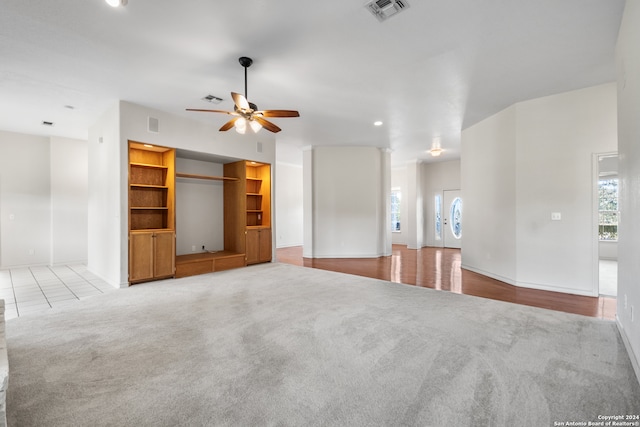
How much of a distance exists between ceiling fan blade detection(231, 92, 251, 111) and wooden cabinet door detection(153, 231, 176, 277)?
3.04 meters

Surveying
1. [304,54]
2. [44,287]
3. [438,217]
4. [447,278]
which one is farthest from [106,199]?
[438,217]

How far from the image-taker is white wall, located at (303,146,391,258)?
323 inches

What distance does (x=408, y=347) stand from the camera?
2648 mm

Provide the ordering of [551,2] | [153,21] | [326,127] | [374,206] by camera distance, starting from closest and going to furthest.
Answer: [551,2] < [153,21] < [326,127] < [374,206]

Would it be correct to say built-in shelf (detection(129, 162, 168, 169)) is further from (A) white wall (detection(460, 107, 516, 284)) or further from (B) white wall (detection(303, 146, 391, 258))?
(A) white wall (detection(460, 107, 516, 284))

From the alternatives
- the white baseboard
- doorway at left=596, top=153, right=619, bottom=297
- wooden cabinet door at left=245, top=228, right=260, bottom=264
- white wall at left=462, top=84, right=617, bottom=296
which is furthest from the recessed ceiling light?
doorway at left=596, top=153, right=619, bottom=297

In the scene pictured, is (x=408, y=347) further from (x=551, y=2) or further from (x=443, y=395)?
(x=551, y=2)

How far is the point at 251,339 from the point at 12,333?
97.7 inches

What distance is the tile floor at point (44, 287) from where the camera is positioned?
3.98 metres

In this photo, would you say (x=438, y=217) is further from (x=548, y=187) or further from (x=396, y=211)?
(x=548, y=187)

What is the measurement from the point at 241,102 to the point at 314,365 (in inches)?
111

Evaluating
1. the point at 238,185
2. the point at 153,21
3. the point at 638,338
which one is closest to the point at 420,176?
the point at 238,185

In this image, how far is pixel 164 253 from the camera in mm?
5285

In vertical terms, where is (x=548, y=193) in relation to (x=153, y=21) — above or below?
below
